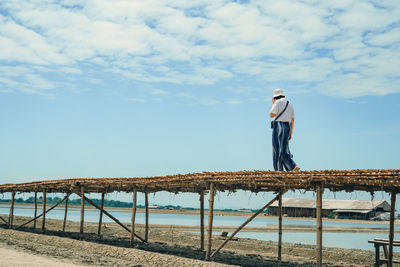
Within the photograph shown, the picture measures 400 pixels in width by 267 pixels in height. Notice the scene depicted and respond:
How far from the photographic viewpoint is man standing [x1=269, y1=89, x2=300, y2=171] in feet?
37.3

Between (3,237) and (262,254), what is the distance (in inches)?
422

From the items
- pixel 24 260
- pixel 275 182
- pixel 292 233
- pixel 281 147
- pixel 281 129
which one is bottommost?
pixel 292 233

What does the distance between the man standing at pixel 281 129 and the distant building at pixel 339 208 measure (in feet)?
178

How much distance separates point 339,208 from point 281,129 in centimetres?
5791

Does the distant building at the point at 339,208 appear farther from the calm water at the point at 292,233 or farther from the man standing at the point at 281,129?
the man standing at the point at 281,129

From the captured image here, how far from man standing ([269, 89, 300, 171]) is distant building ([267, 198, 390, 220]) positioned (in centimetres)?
5417

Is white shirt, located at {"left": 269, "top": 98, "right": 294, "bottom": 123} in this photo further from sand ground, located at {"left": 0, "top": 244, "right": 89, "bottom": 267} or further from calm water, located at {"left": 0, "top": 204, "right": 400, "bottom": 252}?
calm water, located at {"left": 0, "top": 204, "right": 400, "bottom": 252}

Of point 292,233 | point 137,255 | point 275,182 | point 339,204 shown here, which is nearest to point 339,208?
point 339,204

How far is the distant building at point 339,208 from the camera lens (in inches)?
2511

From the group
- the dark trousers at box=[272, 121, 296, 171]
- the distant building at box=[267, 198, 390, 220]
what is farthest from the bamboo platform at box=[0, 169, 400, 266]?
the distant building at box=[267, 198, 390, 220]

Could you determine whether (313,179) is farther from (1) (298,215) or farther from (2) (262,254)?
(1) (298,215)

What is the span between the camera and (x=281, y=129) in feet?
37.7

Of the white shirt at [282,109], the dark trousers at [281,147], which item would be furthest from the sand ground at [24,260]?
the white shirt at [282,109]

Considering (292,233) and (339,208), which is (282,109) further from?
(339,208)
